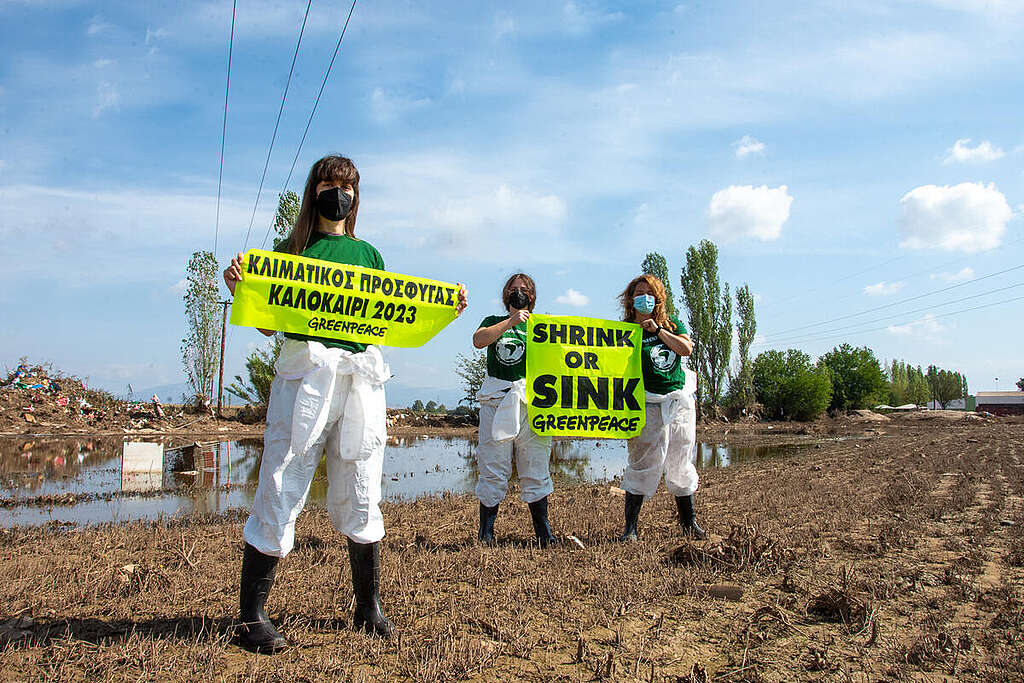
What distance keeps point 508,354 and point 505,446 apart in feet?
2.39

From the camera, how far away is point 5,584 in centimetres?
372

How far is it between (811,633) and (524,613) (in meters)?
1.38

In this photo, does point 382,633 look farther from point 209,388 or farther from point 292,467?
point 209,388

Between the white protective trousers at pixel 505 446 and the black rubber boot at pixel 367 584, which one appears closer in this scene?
the black rubber boot at pixel 367 584

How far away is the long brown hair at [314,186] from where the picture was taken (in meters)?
3.30

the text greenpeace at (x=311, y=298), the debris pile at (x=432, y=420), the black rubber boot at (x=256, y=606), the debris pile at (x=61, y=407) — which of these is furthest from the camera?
the debris pile at (x=432, y=420)

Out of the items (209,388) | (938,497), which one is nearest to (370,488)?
(938,497)

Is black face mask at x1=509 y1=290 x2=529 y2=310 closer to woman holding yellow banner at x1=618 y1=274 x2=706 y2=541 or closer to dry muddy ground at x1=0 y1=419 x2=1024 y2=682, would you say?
woman holding yellow banner at x1=618 y1=274 x2=706 y2=541

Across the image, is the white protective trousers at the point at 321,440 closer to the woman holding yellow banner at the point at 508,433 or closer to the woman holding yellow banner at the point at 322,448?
the woman holding yellow banner at the point at 322,448

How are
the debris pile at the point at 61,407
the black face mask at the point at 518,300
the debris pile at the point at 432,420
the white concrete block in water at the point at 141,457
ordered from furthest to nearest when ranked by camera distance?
the debris pile at the point at 432,420 → the debris pile at the point at 61,407 → the white concrete block in water at the point at 141,457 → the black face mask at the point at 518,300

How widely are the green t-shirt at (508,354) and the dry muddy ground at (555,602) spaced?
132cm

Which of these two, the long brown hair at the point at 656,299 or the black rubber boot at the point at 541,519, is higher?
the long brown hair at the point at 656,299

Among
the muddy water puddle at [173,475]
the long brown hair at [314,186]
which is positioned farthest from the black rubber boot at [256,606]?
the muddy water puddle at [173,475]

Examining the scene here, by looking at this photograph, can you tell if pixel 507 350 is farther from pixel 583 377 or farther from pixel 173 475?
pixel 173 475
